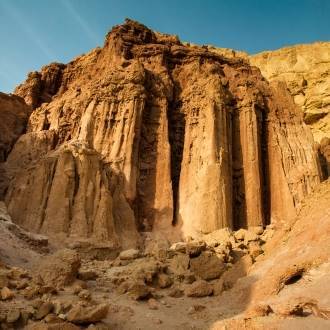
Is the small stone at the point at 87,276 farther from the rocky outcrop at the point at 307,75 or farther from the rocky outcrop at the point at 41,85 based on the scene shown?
the rocky outcrop at the point at 307,75

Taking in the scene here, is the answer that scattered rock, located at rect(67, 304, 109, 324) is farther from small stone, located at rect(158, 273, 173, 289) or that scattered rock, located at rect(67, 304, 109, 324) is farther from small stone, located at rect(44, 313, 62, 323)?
small stone, located at rect(158, 273, 173, 289)

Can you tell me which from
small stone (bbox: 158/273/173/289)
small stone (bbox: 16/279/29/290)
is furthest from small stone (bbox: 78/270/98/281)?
small stone (bbox: 16/279/29/290)

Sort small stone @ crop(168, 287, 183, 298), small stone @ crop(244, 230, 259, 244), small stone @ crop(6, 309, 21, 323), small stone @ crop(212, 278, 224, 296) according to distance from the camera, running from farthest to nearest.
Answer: small stone @ crop(244, 230, 259, 244), small stone @ crop(168, 287, 183, 298), small stone @ crop(212, 278, 224, 296), small stone @ crop(6, 309, 21, 323)

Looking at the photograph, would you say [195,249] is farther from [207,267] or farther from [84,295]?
[84,295]

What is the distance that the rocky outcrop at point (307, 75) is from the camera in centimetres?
4044

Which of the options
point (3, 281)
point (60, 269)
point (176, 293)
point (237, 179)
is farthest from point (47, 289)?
point (237, 179)

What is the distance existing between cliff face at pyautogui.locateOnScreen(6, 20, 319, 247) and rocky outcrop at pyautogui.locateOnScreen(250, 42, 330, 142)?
7783 millimetres

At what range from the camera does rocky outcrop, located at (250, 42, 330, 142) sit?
40.4 metres

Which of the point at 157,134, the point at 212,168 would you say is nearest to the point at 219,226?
the point at 212,168

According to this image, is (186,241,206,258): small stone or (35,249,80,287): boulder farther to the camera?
(186,241,206,258): small stone

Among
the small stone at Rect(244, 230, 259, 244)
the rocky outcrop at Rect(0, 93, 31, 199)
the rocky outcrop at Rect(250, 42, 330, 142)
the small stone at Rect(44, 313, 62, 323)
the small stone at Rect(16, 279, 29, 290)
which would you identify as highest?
the rocky outcrop at Rect(250, 42, 330, 142)

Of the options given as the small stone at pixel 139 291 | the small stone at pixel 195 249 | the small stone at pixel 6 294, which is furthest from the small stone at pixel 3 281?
the small stone at pixel 195 249

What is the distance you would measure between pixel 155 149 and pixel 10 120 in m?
11.7

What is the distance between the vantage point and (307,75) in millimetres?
43531
